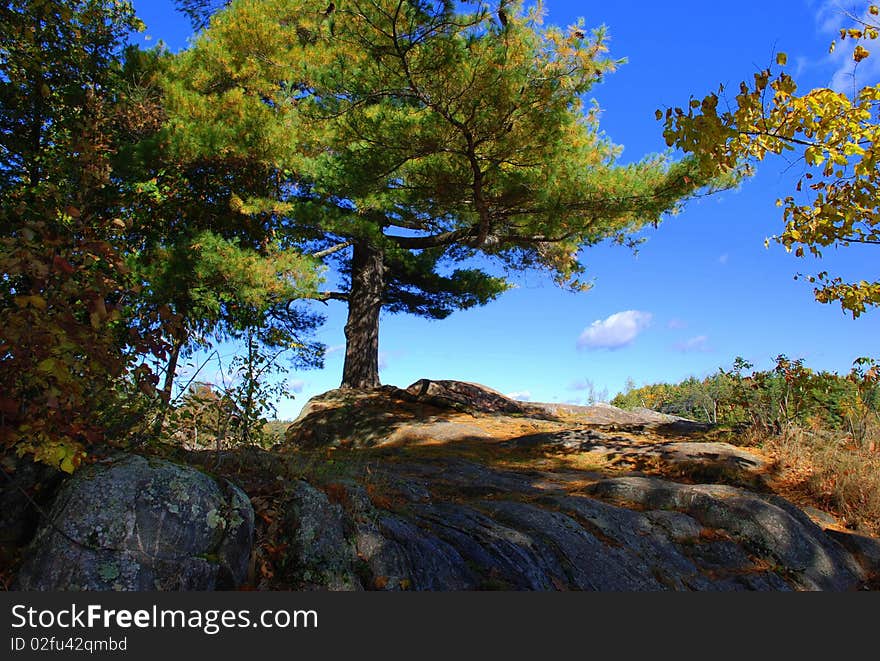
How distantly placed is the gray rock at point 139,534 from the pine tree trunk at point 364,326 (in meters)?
10.8

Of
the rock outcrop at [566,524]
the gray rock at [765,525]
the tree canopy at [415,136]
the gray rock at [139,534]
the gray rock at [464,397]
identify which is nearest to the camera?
the gray rock at [139,534]

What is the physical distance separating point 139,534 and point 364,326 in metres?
→ 11.1

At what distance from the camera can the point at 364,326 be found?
44.7 ft

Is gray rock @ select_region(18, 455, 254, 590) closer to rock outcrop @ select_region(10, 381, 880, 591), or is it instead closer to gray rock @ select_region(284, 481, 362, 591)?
rock outcrop @ select_region(10, 381, 880, 591)

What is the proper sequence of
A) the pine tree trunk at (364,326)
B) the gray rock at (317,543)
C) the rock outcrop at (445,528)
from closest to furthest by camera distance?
the rock outcrop at (445,528) < the gray rock at (317,543) < the pine tree trunk at (364,326)

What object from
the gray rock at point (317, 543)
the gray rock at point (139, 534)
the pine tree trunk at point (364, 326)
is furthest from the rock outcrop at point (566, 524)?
the pine tree trunk at point (364, 326)

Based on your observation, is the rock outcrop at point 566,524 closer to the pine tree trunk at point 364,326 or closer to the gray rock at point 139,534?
the gray rock at point 139,534

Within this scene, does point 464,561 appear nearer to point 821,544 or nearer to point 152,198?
point 821,544

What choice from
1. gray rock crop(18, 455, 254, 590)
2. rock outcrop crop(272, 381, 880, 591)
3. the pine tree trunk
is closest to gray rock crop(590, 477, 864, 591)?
rock outcrop crop(272, 381, 880, 591)

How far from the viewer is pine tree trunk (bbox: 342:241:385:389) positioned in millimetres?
13703

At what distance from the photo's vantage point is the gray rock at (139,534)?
252 centimetres

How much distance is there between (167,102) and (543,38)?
289 inches

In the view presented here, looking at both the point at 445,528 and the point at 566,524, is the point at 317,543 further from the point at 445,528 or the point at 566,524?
the point at 566,524

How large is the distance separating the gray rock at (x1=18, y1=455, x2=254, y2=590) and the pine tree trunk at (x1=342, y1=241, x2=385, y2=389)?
10.8 meters
